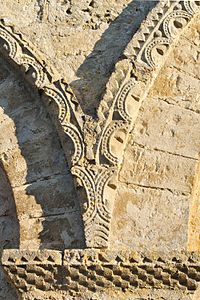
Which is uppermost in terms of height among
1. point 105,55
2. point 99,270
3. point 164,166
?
point 105,55

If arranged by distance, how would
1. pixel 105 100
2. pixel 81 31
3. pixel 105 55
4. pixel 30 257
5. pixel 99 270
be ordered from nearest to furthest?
pixel 99 270, pixel 30 257, pixel 105 100, pixel 105 55, pixel 81 31

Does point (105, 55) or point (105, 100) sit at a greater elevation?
point (105, 55)

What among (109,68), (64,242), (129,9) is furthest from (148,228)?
(129,9)

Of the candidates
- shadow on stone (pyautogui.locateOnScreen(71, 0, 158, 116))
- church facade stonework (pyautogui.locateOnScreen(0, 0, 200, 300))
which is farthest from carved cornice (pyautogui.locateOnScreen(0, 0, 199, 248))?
shadow on stone (pyautogui.locateOnScreen(71, 0, 158, 116))

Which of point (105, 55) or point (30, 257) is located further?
point (105, 55)

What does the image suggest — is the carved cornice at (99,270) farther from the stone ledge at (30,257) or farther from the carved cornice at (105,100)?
the carved cornice at (105,100)

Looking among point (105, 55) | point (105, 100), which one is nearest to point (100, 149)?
point (105, 100)

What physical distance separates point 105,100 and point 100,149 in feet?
1.38

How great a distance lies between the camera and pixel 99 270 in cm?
684

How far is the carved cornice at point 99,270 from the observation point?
6.77m

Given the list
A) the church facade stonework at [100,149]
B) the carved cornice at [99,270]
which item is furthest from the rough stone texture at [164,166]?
the carved cornice at [99,270]

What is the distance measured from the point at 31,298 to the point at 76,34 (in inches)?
90.5

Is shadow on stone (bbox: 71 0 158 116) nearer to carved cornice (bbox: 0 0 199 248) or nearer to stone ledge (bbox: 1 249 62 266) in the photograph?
carved cornice (bbox: 0 0 199 248)

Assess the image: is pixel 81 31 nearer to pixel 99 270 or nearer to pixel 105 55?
pixel 105 55
